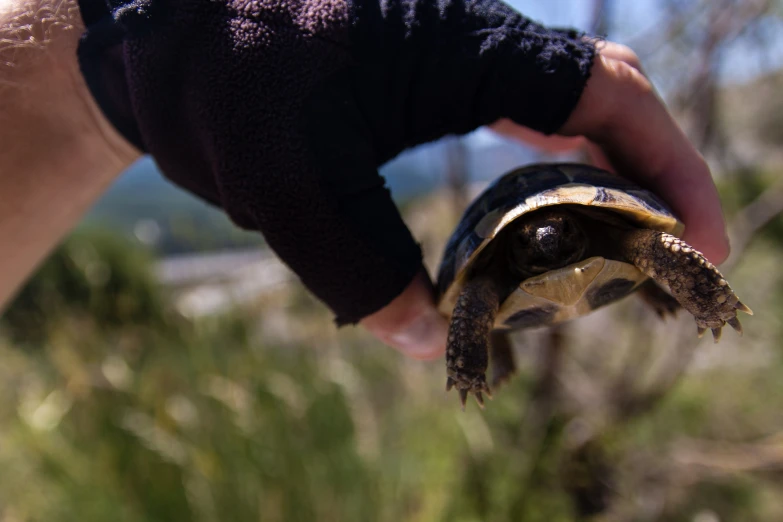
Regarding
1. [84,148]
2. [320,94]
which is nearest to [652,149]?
[320,94]

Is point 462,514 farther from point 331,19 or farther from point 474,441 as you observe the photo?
point 331,19

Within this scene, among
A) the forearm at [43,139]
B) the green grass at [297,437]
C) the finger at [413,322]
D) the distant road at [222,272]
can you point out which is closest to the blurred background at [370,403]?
the green grass at [297,437]

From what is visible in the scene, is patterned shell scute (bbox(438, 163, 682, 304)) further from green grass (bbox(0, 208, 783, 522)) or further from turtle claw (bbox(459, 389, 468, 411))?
green grass (bbox(0, 208, 783, 522))

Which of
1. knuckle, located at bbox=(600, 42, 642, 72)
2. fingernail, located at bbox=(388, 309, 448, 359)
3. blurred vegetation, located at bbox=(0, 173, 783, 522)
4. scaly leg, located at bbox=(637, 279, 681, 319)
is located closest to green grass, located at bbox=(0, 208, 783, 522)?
blurred vegetation, located at bbox=(0, 173, 783, 522)

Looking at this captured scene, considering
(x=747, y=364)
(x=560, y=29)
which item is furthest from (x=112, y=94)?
(x=747, y=364)

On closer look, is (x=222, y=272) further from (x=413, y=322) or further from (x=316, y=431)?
(x=413, y=322)

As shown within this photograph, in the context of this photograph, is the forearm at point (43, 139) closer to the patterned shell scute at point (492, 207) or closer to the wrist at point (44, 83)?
the wrist at point (44, 83)
